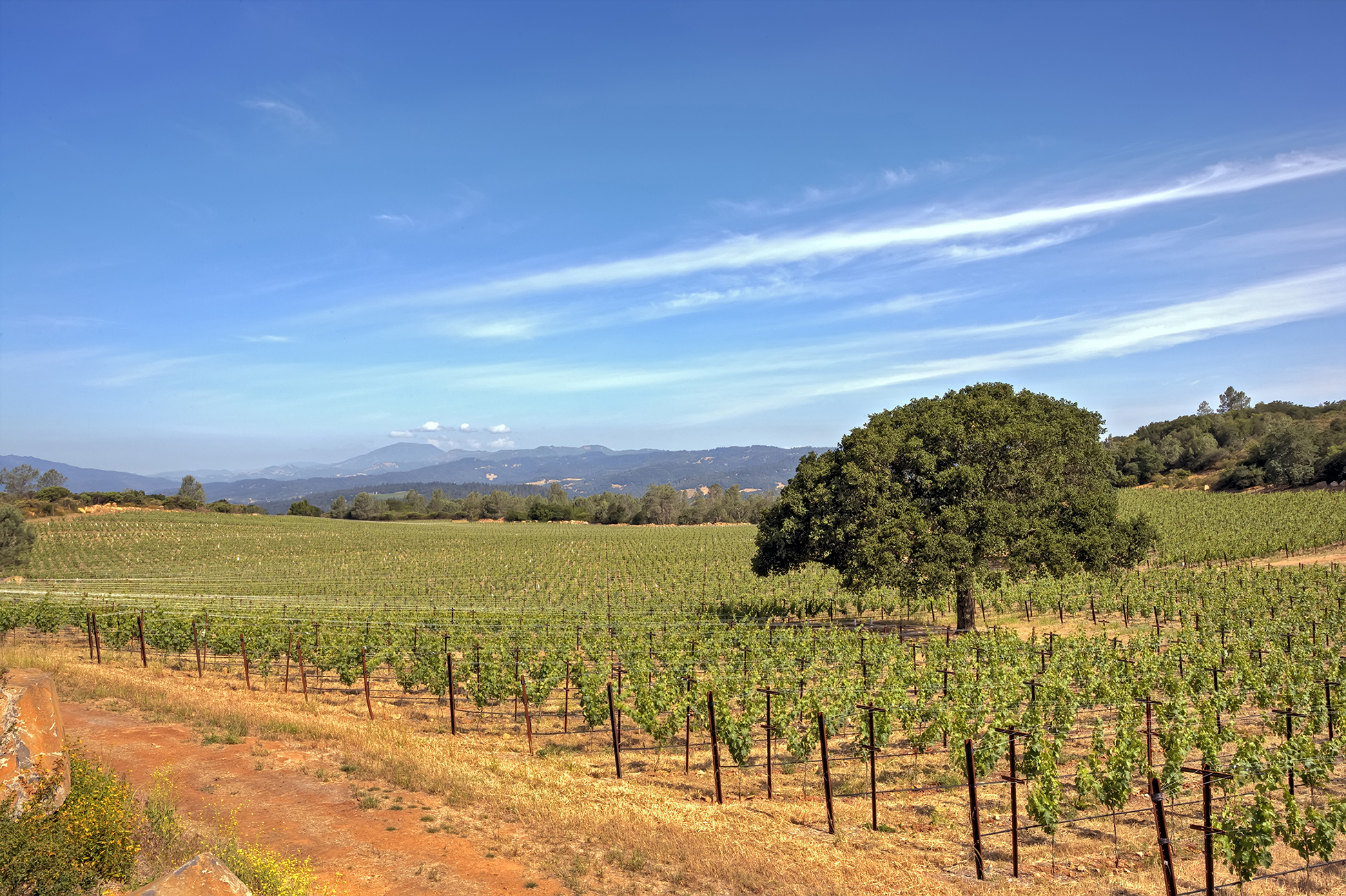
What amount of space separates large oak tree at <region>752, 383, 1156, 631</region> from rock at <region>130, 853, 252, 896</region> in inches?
796

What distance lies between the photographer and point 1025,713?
13.3 metres

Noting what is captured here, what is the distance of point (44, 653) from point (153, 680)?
634 centimetres

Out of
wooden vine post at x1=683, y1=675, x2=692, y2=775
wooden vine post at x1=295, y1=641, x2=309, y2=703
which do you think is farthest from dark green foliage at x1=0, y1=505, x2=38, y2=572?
wooden vine post at x1=683, y1=675, x2=692, y2=775

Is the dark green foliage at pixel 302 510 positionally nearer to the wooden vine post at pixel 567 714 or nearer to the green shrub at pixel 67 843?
the wooden vine post at pixel 567 714

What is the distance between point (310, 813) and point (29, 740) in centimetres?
436

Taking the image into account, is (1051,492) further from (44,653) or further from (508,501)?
(508,501)

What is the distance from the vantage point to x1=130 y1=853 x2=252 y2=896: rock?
223 inches

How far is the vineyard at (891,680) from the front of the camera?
35.1 feet

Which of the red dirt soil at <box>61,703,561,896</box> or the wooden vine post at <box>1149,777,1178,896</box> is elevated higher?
the wooden vine post at <box>1149,777,1178,896</box>

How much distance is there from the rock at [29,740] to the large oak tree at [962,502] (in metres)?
20.3

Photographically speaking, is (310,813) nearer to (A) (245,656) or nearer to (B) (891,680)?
(A) (245,656)

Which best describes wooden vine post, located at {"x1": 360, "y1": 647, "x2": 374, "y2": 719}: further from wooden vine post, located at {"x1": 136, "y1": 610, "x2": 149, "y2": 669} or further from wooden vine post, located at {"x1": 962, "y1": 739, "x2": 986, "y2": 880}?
wooden vine post, located at {"x1": 962, "y1": 739, "x2": 986, "y2": 880}

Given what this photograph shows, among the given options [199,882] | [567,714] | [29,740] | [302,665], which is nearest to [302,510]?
[302,665]

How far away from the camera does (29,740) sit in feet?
28.6
